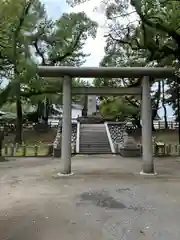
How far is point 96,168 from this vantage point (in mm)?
11852

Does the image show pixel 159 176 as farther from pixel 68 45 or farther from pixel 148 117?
pixel 68 45

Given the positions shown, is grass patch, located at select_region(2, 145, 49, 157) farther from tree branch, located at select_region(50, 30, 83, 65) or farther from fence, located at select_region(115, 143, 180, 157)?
tree branch, located at select_region(50, 30, 83, 65)

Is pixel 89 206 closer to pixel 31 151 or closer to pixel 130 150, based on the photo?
pixel 130 150

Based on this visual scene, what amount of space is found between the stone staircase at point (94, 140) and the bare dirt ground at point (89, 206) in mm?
7765

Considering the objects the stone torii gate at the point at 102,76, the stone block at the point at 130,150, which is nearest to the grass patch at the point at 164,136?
the stone block at the point at 130,150

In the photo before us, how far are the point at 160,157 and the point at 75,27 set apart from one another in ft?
35.2

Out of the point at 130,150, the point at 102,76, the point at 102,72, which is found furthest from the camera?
the point at 130,150

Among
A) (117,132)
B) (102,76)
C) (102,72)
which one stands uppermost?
(102,72)

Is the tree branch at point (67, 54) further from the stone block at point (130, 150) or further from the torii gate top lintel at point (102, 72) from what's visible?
the torii gate top lintel at point (102, 72)

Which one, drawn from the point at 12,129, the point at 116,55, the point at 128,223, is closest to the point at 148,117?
the point at 128,223

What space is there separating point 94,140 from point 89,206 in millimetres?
14670

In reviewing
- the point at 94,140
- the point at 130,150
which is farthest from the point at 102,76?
the point at 94,140

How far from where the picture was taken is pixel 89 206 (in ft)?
20.6

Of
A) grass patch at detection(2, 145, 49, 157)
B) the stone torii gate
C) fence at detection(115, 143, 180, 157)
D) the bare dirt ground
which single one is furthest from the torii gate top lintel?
grass patch at detection(2, 145, 49, 157)
